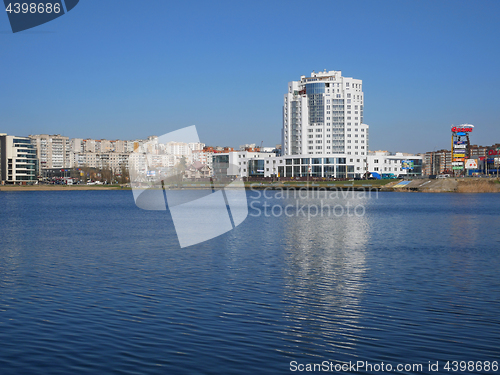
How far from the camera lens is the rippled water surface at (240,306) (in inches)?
486

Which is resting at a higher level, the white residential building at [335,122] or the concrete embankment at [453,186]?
the white residential building at [335,122]

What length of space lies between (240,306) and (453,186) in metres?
133

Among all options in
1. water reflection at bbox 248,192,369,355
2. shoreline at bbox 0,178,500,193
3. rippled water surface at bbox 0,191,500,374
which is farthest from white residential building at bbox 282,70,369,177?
rippled water surface at bbox 0,191,500,374

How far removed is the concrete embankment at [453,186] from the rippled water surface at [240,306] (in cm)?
11002

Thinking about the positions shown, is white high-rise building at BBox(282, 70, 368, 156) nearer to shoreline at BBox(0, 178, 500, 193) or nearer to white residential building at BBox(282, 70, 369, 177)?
white residential building at BBox(282, 70, 369, 177)

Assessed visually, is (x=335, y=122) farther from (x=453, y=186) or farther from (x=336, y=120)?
(x=453, y=186)

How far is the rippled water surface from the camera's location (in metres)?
12.3

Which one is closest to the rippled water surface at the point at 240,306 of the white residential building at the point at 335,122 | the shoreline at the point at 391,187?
the shoreline at the point at 391,187

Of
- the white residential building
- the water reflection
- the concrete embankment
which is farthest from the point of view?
the white residential building

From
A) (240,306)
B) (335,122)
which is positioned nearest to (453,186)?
(335,122)

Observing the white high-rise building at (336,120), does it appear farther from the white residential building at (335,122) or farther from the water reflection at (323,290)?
the water reflection at (323,290)

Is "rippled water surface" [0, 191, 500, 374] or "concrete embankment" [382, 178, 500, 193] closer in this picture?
"rippled water surface" [0, 191, 500, 374]

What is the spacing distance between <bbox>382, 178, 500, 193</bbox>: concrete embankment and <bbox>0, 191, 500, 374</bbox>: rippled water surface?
110 metres

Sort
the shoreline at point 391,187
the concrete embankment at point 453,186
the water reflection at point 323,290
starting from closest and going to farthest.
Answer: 1. the water reflection at point 323,290
2. the concrete embankment at point 453,186
3. the shoreline at point 391,187
